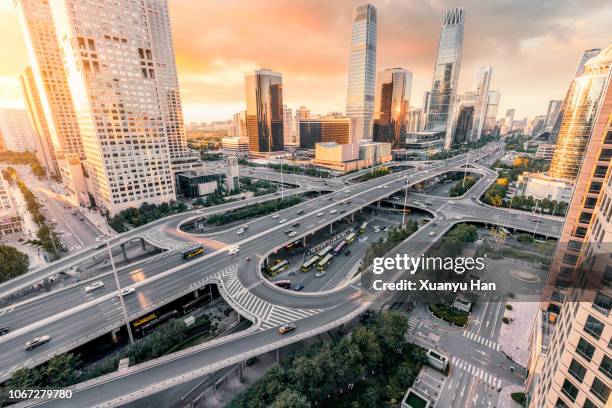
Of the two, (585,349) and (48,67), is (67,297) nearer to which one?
(585,349)

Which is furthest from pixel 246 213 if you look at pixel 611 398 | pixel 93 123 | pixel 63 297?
pixel 611 398

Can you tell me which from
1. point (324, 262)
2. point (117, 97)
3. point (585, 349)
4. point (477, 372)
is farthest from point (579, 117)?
point (117, 97)

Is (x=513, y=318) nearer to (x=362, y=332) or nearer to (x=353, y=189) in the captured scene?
(x=362, y=332)

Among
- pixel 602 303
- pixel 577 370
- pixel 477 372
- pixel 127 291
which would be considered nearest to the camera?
pixel 602 303

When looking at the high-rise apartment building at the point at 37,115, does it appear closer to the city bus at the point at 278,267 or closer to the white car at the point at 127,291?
the white car at the point at 127,291

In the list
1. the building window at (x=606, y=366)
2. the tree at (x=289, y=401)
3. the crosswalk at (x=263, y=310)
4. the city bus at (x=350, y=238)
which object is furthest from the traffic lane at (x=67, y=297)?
the building window at (x=606, y=366)

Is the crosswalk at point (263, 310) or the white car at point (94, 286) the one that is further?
the white car at point (94, 286)
